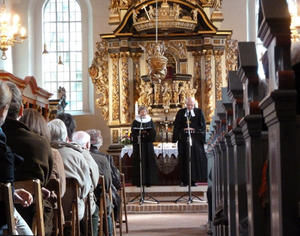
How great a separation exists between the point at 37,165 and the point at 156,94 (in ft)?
41.9

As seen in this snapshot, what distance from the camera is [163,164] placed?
48.0 feet

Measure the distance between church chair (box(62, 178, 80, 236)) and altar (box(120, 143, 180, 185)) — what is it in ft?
28.5

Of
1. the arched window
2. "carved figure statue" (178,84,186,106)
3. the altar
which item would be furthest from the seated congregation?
the arched window

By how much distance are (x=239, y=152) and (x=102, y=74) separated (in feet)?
45.4

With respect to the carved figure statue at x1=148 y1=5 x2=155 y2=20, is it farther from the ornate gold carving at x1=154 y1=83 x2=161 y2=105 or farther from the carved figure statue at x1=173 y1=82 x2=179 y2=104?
the carved figure statue at x1=173 y1=82 x2=179 y2=104

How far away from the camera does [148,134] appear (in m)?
12.3

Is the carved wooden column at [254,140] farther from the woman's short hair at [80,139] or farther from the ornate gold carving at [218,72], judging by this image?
the ornate gold carving at [218,72]

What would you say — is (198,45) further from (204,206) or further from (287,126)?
(287,126)

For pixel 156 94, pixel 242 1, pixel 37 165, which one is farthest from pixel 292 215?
pixel 242 1

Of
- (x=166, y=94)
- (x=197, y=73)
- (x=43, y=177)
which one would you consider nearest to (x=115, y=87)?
(x=166, y=94)

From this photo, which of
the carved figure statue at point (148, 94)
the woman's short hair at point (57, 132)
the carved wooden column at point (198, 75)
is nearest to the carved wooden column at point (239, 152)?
the woman's short hair at point (57, 132)

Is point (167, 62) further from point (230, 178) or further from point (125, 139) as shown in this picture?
point (230, 178)

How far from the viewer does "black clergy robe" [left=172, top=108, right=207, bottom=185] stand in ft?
42.3

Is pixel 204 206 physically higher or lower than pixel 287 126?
lower
